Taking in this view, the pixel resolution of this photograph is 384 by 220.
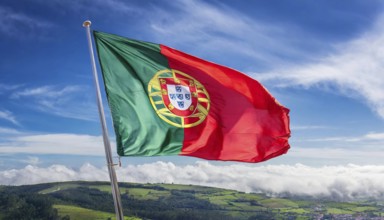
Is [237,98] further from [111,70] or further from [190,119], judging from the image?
[111,70]

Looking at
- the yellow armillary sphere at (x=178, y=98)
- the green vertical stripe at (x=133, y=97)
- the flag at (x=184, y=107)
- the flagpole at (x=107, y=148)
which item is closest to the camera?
the flagpole at (x=107, y=148)

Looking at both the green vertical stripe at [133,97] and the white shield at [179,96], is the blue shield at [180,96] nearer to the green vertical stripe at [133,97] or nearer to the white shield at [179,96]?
the white shield at [179,96]

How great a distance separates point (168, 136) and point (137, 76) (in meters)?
2.52

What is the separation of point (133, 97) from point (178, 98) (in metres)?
1.96

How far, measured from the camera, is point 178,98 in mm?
17266

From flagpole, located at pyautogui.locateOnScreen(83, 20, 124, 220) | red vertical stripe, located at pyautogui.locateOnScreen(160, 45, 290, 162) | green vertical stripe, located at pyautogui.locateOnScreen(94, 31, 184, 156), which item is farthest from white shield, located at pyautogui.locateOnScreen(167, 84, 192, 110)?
flagpole, located at pyautogui.locateOnScreen(83, 20, 124, 220)

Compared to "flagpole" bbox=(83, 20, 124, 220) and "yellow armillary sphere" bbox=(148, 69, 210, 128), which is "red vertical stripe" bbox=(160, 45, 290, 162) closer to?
"yellow armillary sphere" bbox=(148, 69, 210, 128)

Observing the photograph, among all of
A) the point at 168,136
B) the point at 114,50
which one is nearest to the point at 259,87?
the point at 168,136

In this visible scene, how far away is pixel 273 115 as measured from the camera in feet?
61.9

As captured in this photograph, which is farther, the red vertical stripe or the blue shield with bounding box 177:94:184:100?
the red vertical stripe

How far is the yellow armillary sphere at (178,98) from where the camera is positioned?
1672 cm

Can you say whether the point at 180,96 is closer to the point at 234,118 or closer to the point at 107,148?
the point at 234,118

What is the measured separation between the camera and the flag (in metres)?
15.8

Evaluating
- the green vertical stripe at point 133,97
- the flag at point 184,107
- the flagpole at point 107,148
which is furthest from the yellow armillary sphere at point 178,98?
the flagpole at point 107,148
